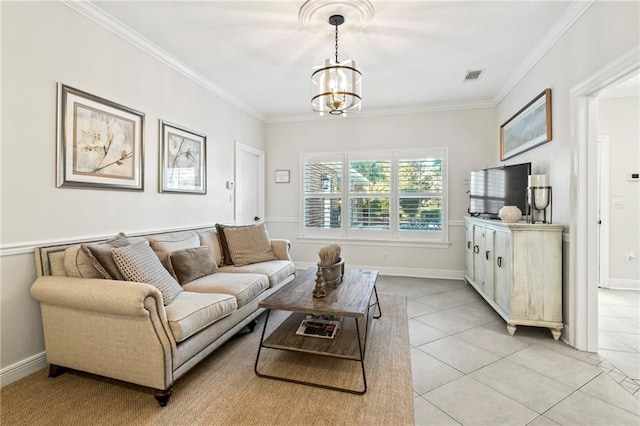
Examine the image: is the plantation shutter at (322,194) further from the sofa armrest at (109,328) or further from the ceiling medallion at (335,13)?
the sofa armrest at (109,328)

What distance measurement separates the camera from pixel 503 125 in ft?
13.2

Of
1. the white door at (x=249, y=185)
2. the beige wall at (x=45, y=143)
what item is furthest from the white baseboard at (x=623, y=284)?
the beige wall at (x=45, y=143)

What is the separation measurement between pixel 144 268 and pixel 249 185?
305 centimetres

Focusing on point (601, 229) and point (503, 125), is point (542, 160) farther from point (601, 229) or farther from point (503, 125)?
point (601, 229)

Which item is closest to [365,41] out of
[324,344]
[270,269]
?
[270,269]

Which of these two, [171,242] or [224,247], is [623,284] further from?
[171,242]

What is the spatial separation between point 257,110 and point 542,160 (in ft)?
13.0

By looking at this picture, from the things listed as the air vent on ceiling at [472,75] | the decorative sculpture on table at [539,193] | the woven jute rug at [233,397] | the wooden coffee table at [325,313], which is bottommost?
the woven jute rug at [233,397]

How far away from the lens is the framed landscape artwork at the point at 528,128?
111 inches

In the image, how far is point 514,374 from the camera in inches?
80.0

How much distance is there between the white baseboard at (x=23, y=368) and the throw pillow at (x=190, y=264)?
0.98 meters

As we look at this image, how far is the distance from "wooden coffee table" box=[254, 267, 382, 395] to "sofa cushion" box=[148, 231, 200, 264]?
1120mm

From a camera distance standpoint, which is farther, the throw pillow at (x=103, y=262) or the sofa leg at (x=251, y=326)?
the sofa leg at (x=251, y=326)

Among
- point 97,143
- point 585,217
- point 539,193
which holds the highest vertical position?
point 97,143
